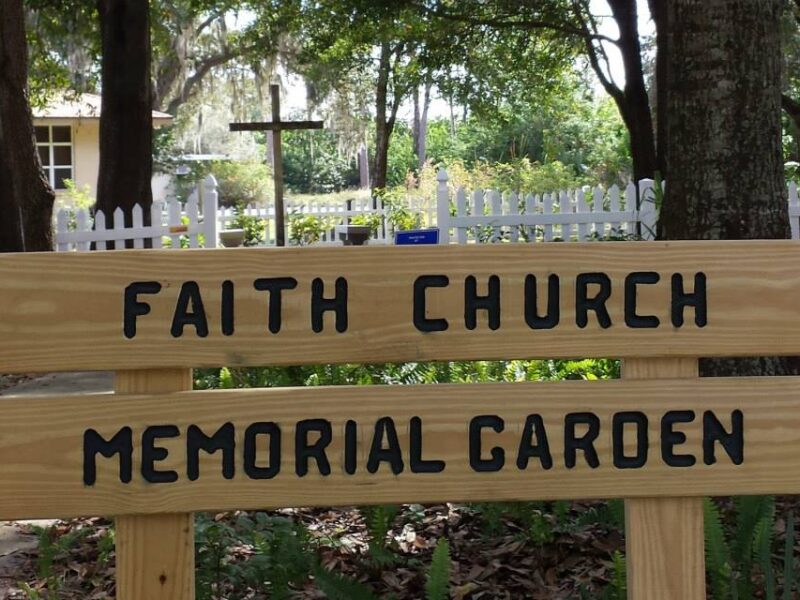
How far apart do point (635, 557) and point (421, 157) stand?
48.4 meters

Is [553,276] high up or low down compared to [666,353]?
up

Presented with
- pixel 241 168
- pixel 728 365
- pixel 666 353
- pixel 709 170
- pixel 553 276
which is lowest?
pixel 728 365

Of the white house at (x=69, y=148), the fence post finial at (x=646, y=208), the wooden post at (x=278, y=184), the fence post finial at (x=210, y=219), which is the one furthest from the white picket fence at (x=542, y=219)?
the white house at (x=69, y=148)

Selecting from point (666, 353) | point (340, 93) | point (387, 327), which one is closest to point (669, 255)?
point (666, 353)

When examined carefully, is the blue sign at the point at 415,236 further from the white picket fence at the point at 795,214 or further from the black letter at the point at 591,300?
the black letter at the point at 591,300

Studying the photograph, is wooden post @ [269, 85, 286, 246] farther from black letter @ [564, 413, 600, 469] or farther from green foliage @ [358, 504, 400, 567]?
black letter @ [564, 413, 600, 469]

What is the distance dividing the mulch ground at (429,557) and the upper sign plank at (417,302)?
3.72ft

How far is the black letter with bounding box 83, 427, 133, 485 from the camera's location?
7.14 feet

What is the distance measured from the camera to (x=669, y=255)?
2.25m

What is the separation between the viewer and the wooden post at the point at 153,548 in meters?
2.22

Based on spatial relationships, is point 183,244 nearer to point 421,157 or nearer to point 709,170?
point 709,170

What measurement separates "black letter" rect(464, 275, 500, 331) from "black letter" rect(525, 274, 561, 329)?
0.21ft

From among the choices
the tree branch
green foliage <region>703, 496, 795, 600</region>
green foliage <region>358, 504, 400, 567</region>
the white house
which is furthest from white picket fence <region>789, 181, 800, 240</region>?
the white house

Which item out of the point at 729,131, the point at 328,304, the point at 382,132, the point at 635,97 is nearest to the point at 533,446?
the point at 328,304
